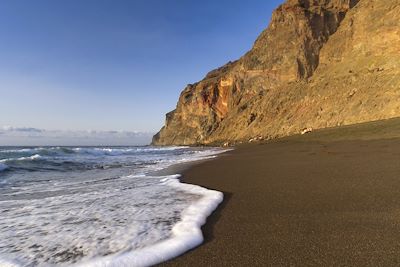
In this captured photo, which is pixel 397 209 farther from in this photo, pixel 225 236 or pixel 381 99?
pixel 381 99

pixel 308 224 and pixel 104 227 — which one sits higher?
pixel 104 227

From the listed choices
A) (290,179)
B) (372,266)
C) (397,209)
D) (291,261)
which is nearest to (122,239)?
(291,261)

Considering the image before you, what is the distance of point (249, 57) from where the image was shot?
181ft

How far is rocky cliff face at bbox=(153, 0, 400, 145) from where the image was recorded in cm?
2755

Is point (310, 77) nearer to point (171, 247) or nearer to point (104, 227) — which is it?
point (104, 227)

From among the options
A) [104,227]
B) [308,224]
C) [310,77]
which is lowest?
[308,224]

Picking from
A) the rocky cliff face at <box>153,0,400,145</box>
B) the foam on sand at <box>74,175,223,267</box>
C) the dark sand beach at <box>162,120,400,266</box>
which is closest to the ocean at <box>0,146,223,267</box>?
the foam on sand at <box>74,175,223,267</box>

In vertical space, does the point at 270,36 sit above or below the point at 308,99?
above

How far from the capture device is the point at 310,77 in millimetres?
40000

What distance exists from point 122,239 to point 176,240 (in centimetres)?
58

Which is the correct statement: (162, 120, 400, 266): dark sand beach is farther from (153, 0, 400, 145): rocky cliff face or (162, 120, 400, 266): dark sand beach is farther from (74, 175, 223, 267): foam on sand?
(153, 0, 400, 145): rocky cliff face

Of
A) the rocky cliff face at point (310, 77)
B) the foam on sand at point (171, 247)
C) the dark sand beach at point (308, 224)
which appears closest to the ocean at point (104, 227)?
the foam on sand at point (171, 247)

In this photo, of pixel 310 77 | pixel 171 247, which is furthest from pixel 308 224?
pixel 310 77

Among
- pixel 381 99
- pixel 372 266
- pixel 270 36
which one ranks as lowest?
pixel 372 266
